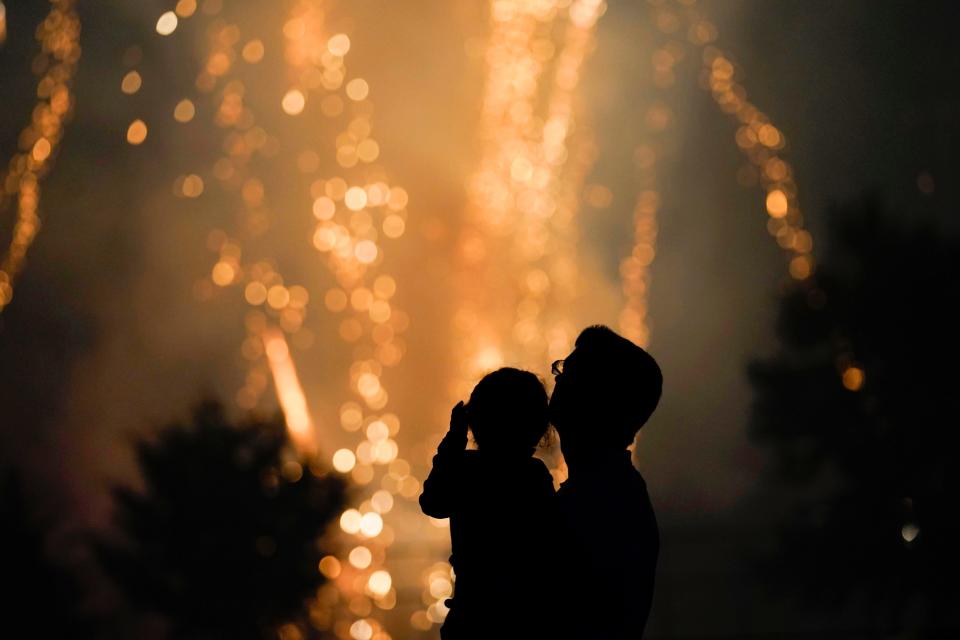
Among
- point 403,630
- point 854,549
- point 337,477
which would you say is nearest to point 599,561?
point 403,630

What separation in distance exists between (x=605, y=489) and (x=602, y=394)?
0.88 ft

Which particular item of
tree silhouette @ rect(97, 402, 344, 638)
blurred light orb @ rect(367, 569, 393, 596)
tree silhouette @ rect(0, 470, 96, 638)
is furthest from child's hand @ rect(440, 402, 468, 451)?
tree silhouette @ rect(97, 402, 344, 638)

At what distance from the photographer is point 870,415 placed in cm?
3412

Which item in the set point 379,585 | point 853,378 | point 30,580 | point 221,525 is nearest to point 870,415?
point 853,378

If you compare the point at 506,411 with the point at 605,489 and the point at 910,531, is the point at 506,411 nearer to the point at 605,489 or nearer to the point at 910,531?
the point at 605,489

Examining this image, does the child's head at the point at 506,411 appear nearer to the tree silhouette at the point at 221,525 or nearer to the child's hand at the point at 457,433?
the child's hand at the point at 457,433

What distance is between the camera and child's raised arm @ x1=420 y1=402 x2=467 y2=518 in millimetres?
3191

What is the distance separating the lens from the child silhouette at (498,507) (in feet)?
9.85

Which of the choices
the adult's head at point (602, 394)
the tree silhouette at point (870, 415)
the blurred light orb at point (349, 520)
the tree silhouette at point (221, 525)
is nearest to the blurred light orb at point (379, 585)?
the blurred light orb at point (349, 520)

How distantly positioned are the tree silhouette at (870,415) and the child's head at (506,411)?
96.2ft

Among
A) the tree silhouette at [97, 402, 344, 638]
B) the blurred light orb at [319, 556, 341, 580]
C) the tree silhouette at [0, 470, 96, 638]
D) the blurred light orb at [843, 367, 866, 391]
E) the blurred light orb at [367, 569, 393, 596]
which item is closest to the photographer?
the blurred light orb at [367, 569, 393, 596]

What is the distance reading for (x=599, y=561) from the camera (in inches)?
116

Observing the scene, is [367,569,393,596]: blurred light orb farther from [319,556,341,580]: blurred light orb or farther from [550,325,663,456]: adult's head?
[550,325,663,456]: adult's head

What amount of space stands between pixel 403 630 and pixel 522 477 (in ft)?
45.1
